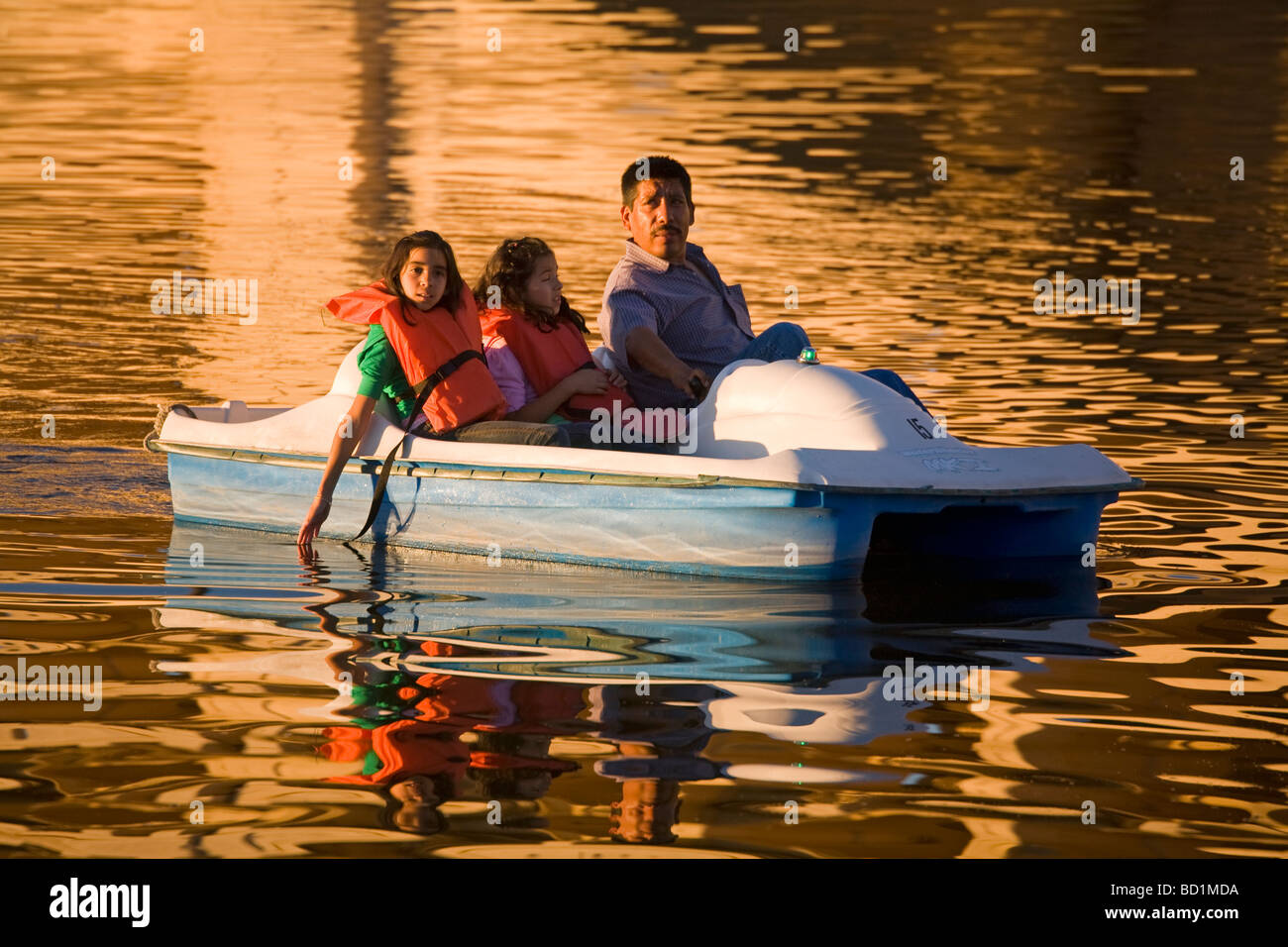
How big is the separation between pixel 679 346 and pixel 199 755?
328cm

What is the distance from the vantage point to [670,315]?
8.10m

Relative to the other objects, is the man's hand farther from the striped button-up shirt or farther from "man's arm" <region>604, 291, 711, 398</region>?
the striped button-up shirt

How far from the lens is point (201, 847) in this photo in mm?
4723

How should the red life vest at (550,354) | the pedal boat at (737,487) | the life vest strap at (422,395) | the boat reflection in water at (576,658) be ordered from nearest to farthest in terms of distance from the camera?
the boat reflection in water at (576,658) < the pedal boat at (737,487) < the life vest strap at (422,395) < the red life vest at (550,354)

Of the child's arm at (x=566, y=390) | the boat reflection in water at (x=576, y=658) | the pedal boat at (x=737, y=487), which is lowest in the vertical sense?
the boat reflection in water at (x=576, y=658)

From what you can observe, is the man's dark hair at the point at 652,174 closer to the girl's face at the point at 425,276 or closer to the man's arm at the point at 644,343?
the man's arm at the point at 644,343

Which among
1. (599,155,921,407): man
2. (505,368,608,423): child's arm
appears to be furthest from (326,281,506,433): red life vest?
(599,155,921,407): man

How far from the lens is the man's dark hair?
801cm

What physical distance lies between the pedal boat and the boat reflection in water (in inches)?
4.2

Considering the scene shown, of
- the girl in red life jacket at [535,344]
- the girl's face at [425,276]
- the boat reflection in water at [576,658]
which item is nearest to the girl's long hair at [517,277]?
the girl in red life jacket at [535,344]

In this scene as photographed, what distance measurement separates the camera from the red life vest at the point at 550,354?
802 cm

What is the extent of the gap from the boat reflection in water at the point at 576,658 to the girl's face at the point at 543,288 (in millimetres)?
1019
